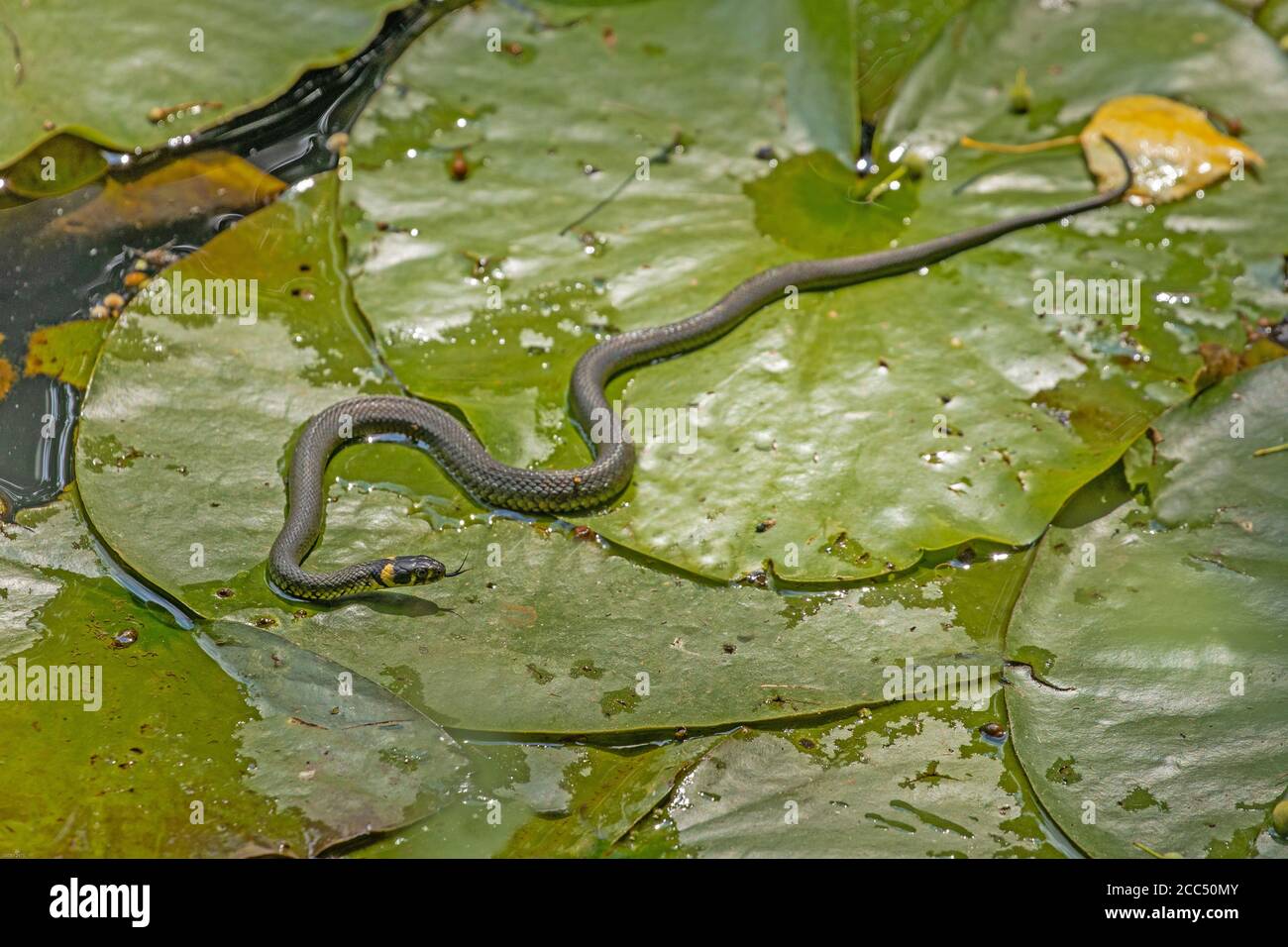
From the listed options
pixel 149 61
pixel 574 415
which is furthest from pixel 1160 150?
pixel 149 61

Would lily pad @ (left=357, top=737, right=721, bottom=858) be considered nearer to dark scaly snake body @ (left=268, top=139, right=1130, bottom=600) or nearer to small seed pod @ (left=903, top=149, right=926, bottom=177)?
dark scaly snake body @ (left=268, top=139, right=1130, bottom=600)

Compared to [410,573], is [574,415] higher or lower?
higher

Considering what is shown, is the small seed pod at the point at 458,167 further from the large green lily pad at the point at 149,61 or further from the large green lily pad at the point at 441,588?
the large green lily pad at the point at 441,588

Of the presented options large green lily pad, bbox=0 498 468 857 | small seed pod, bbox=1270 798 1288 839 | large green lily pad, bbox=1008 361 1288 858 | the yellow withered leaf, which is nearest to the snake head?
large green lily pad, bbox=0 498 468 857

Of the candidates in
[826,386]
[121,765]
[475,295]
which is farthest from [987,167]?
[121,765]

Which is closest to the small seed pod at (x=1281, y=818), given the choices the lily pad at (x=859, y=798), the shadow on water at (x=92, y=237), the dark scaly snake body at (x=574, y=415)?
the lily pad at (x=859, y=798)

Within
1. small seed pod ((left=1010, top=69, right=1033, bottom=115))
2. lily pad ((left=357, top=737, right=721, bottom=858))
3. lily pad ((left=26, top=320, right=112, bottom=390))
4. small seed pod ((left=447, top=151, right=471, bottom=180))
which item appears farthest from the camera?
small seed pod ((left=1010, top=69, right=1033, bottom=115))

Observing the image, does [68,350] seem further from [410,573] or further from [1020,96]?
[1020,96]

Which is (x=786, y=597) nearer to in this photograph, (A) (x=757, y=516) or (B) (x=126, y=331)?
(A) (x=757, y=516)
